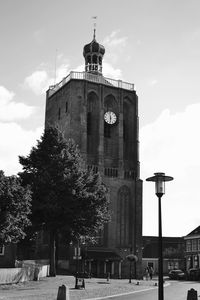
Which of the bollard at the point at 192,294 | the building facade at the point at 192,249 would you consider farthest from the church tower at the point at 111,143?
the bollard at the point at 192,294

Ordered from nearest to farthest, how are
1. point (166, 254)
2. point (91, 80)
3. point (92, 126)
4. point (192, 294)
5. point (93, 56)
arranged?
point (192, 294) → point (92, 126) → point (91, 80) → point (93, 56) → point (166, 254)

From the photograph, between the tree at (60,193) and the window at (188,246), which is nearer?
the tree at (60,193)

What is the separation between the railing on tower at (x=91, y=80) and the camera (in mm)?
82062

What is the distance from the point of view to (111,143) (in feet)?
267

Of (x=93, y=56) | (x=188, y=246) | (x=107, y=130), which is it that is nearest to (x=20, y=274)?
(x=107, y=130)

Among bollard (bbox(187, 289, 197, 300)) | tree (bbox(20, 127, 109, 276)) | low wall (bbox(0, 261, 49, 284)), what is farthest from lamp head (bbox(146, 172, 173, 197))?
tree (bbox(20, 127, 109, 276))

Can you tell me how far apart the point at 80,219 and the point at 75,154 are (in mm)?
7326

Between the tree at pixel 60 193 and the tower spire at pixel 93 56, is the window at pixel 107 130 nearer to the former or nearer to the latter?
the tower spire at pixel 93 56

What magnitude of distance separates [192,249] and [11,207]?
6163 centimetres

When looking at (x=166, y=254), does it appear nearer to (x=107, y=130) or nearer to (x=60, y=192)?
(x=107, y=130)

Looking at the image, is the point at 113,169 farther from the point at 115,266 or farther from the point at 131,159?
the point at 115,266

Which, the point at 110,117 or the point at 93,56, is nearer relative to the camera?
the point at 110,117

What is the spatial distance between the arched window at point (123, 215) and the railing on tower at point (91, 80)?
66.5ft

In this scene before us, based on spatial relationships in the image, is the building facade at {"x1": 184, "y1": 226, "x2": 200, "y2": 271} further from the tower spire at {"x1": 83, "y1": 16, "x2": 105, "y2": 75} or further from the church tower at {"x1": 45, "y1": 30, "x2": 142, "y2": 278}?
the tower spire at {"x1": 83, "y1": 16, "x2": 105, "y2": 75}
